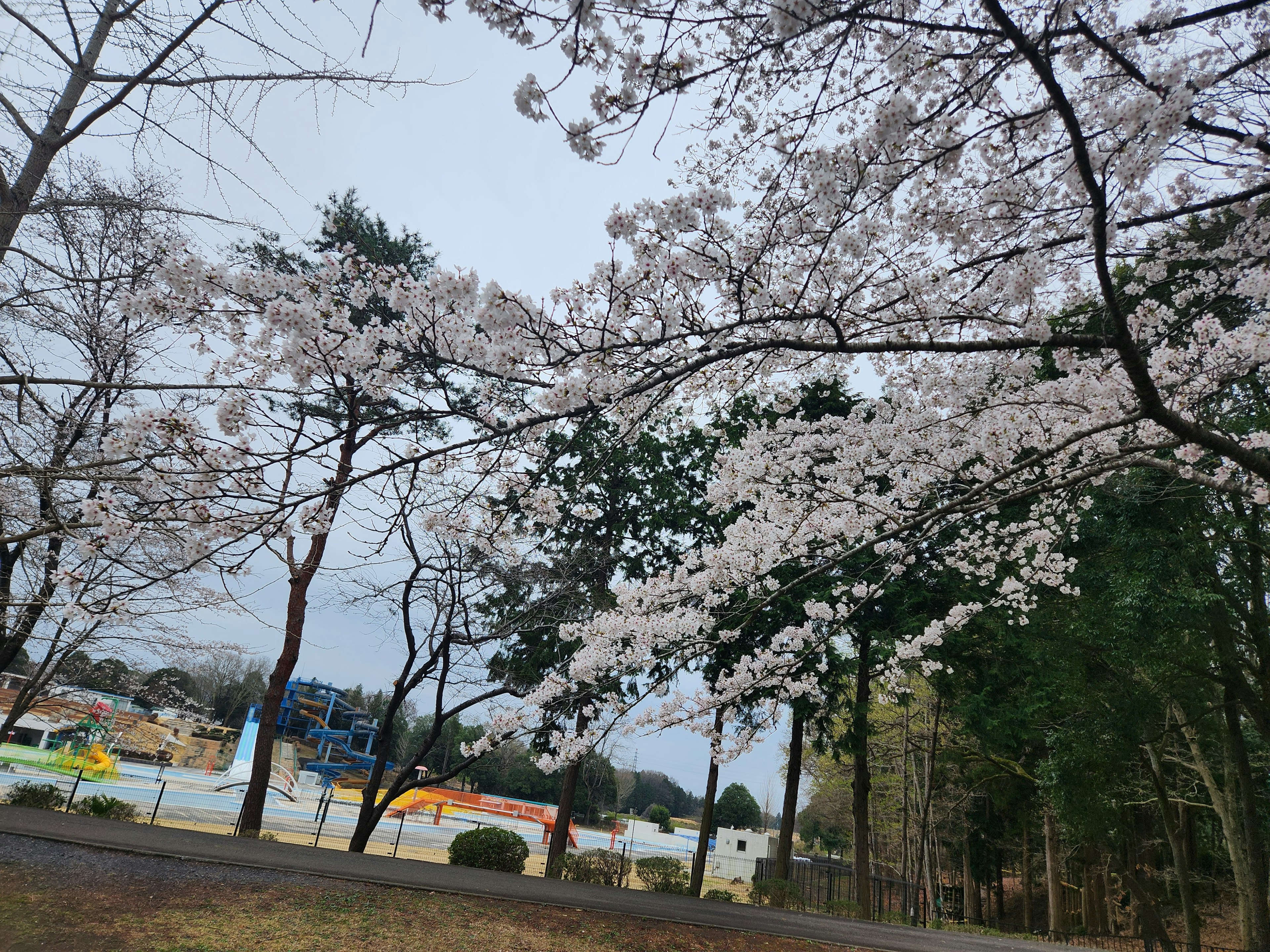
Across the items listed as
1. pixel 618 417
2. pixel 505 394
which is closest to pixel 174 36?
pixel 505 394

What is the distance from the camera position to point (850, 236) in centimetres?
353

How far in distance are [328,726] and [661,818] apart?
68.3 ft

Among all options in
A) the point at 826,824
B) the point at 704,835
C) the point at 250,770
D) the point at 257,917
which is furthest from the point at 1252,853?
the point at 250,770

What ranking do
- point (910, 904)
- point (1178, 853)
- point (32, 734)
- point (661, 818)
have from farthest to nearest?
point (661, 818), point (32, 734), point (910, 904), point (1178, 853)

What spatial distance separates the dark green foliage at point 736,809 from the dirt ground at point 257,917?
37.7 metres

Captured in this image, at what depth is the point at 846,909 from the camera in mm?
11891

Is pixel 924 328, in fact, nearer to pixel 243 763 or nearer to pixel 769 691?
pixel 769 691

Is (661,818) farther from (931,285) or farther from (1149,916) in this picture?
(931,285)

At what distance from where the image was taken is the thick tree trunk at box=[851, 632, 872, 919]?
42.4ft

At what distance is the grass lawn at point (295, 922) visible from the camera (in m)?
5.09

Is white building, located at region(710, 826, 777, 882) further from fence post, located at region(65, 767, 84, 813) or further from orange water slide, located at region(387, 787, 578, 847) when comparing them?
fence post, located at region(65, 767, 84, 813)

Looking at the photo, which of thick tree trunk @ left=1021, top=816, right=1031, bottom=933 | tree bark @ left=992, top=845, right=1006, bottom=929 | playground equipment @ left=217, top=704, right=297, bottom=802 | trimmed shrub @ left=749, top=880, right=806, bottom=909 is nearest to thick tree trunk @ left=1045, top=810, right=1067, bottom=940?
thick tree trunk @ left=1021, top=816, right=1031, bottom=933

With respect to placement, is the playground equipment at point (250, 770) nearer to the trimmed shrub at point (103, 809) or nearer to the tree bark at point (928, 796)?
the trimmed shrub at point (103, 809)

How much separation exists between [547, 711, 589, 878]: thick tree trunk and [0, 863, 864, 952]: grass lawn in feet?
16.0
